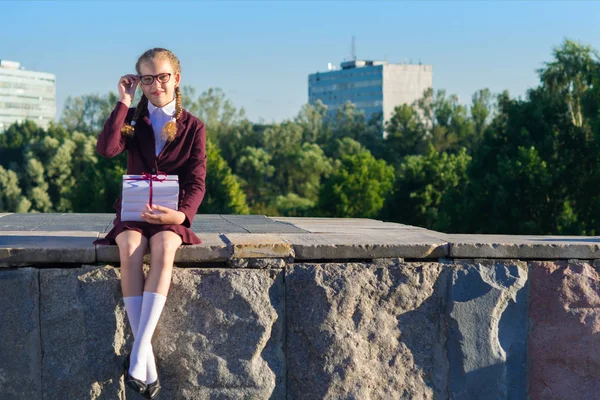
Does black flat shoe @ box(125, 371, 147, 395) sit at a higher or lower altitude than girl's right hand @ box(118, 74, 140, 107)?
lower

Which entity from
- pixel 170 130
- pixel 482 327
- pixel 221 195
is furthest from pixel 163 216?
pixel 221 195

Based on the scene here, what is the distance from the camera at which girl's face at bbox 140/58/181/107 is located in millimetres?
4320

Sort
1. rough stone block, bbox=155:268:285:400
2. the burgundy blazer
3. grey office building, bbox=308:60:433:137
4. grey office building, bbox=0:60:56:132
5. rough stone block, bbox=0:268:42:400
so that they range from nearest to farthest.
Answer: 1. rough stone block, bbox=0:268:42:400
2. rough stone block, bbox=155:268:285:400
3. the burgundy blazer
4. grey office building, bbox=308:60:433:137
5. grey office building, bbox=0:60:56:132

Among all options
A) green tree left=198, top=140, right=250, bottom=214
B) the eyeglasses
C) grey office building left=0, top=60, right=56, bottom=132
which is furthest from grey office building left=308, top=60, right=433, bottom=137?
the eyeglasses

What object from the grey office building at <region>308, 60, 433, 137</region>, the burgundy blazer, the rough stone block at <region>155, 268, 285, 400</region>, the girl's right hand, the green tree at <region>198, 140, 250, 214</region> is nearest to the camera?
the rough stone block at <region>155, 268, 285, 400</region>

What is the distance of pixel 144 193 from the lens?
4.20 meters

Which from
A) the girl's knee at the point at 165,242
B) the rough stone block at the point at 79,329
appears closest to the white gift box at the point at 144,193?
the girl's knee at the point at 165,242

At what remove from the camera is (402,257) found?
4414mm

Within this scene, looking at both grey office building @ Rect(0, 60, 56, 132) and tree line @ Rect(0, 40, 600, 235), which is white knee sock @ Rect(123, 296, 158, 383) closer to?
tree line @ Rect(0, 40, 600, 235)

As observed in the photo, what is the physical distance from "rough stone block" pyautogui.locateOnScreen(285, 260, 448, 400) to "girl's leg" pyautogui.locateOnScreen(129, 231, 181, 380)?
23.3 inches

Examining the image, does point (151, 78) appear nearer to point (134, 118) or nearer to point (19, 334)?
point (134, 118)

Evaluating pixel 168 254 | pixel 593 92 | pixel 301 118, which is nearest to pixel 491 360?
pixel 168 254

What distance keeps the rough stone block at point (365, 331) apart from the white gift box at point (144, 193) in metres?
0.65

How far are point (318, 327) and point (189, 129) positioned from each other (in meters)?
1.11
